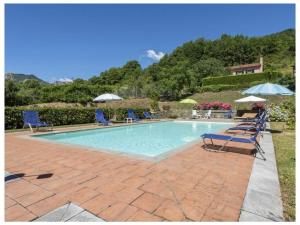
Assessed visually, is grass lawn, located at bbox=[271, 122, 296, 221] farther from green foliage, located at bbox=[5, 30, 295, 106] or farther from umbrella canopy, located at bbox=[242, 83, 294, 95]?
green foliage, located at bbox=[5, 30, 295, 106]

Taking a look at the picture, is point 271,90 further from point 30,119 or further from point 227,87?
point 227,87

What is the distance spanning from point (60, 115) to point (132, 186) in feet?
36.0

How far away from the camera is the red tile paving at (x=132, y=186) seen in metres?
2.44

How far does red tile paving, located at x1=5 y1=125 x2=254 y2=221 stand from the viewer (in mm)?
2436

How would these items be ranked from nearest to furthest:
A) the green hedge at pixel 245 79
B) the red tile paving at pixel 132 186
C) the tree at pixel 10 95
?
the red tile paving at pixel 132 186 → the tree at pixel 10 95 → the green hedge at pixel 245 79

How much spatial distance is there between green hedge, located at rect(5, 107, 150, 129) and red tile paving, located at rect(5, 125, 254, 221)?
6681mm

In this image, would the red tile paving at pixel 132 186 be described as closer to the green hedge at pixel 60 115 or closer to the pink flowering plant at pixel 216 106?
the green hedge at pixel 60 115

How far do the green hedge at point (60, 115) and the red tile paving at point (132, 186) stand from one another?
6.68 meters

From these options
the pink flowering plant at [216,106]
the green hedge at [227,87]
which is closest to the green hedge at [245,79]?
the green hedge at [227,87]

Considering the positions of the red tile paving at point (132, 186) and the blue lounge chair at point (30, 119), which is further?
the blue lounge chair at point (30, 119)

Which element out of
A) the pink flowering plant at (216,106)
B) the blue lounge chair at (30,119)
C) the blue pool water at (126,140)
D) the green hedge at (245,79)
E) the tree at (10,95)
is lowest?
the blue pool water at (126,140)

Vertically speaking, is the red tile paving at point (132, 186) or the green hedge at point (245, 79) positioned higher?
the green hedge at point (245, 79)

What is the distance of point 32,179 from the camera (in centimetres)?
351
